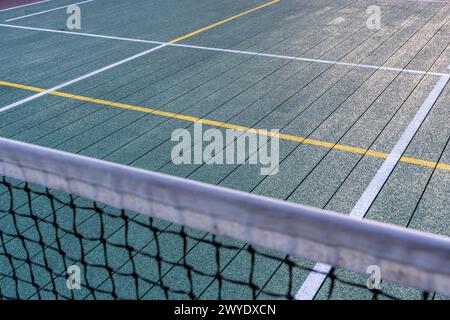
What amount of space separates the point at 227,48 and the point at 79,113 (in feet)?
14.5

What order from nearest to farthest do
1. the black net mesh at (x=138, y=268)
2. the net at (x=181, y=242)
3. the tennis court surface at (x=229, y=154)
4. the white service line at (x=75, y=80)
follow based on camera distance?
the net at (x=181, y=242) < the tennis court surface at (x=229, y=154) < the black net mesh at (x=138, y=268) < the white service line at (x=75, y=80)

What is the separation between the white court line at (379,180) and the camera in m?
4.37

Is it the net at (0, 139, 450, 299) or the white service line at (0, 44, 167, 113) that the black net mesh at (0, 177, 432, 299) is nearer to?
the net at (0, 139, 450, 299)

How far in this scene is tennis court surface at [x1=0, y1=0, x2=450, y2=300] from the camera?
2.41m

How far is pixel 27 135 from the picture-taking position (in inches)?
293

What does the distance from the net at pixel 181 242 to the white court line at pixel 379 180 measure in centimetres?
10

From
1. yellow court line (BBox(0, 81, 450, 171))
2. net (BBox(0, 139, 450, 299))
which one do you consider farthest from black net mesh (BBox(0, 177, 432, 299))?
yellow court line (BBox(0, 81, 450, 171))

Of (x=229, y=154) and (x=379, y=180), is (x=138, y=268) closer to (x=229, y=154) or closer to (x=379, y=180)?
(x=229, y=154)

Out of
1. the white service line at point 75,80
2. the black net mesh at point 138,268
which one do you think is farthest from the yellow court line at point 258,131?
the black net mesh at point 138,268

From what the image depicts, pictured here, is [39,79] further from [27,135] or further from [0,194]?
[0,194]

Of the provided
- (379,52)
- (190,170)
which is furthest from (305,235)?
(379,52)

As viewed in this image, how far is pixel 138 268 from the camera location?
4.67 meters

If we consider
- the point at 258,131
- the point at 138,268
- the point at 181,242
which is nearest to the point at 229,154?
the point at 258,131

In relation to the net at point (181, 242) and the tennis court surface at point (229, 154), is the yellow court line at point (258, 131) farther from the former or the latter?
the net at point (181, 242)
